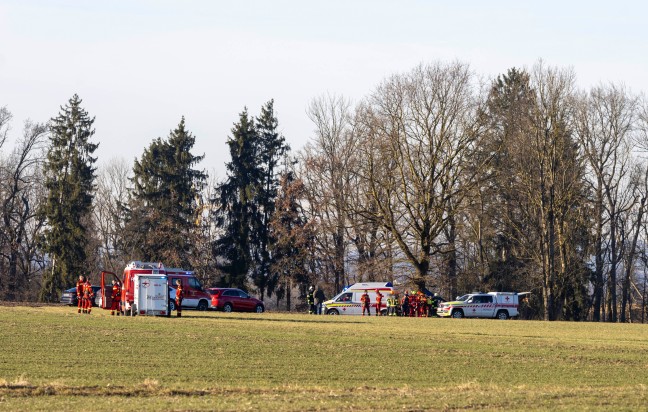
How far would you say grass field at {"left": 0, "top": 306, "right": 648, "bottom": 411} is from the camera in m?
16.9

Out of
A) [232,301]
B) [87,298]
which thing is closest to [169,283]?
[232,301]

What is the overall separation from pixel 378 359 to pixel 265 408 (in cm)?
1111

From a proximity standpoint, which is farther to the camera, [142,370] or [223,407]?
[142,370]

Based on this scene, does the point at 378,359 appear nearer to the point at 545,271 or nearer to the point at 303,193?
the point at 545,271

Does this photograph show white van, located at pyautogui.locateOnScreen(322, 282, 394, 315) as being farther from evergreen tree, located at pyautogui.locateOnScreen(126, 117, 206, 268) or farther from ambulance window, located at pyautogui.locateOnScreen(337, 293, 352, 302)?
evergreen tree, located at pyautogui.locateOnScreen(126, 117, 206, 268)

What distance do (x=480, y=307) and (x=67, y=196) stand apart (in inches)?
1457

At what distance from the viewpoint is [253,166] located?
3209 inches

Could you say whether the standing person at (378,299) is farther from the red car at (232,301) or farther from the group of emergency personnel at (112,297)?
the group of emergency personnel at (112,297)

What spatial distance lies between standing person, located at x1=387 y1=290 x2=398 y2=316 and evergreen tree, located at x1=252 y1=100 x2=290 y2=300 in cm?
2203

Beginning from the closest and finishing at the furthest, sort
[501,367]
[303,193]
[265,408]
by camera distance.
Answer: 1. [265,408]
2. [501,367]
3. [303,193]

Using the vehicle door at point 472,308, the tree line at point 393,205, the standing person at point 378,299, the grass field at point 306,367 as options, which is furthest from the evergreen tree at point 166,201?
the grass field at point 306,367

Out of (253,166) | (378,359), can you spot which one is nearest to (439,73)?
(253,166)

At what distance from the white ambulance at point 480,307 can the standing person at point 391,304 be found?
8.85 feet

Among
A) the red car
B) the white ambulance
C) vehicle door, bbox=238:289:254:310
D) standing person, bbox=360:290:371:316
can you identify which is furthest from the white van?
vehicle door, bbox=238:289:254:310
